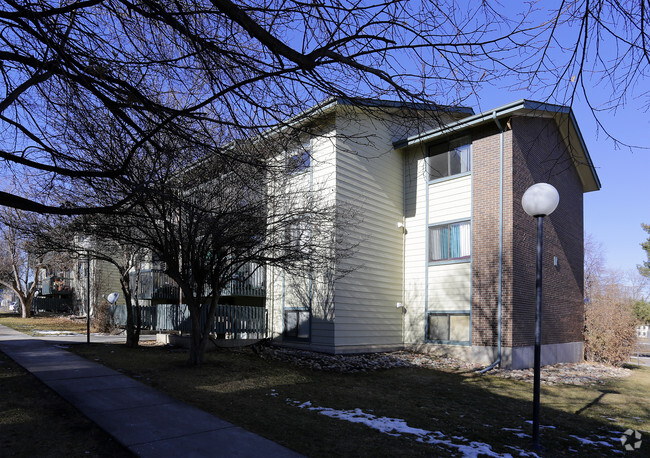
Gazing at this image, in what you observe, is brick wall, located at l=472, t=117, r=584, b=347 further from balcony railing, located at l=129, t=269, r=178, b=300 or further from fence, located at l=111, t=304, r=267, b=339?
balcony railing, located at l=129, t=269, r=178, b=300

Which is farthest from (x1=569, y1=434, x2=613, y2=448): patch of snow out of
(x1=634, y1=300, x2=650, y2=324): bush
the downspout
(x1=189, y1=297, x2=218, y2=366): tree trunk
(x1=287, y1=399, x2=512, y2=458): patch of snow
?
(x1=634, y1=300, x2=650, y2=324): bush

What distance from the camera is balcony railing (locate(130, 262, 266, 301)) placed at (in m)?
16.9

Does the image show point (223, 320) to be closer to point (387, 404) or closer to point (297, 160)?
point (387, 404)

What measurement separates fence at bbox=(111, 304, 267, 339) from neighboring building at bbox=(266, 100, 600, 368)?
683mm

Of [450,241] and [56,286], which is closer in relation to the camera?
[450,241]

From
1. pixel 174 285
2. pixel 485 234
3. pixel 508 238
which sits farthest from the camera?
pixel 174 285

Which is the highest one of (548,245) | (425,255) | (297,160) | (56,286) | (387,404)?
(297,160)

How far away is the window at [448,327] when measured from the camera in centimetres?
1520

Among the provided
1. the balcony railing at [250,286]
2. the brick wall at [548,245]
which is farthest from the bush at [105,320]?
the brick wall at [548,245]

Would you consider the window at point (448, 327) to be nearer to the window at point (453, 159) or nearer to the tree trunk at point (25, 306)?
the window at point (453, 159)

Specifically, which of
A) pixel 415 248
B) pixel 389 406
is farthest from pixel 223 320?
pixel 389 406

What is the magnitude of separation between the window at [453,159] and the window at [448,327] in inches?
185

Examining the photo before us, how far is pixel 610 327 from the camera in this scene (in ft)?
62.6

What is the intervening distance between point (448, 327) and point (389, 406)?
798 cm
